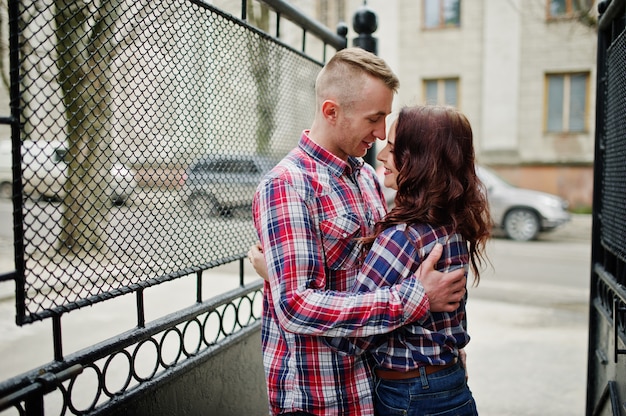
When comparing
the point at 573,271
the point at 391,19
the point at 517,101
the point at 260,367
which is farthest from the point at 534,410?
Answer: the point at 391,19

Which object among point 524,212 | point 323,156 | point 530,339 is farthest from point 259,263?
point 524,212

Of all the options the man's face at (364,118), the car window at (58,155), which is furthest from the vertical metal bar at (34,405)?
the man's face at (364,118)

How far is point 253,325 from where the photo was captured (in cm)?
291

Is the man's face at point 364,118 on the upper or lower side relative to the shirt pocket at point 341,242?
upper

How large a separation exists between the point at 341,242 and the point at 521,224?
11.6 meters

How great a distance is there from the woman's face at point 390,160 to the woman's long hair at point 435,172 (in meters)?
0.03

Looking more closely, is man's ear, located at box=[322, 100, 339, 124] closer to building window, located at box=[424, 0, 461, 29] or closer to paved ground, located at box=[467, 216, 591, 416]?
paved ground, located at box=[467, 216, 591, 416]

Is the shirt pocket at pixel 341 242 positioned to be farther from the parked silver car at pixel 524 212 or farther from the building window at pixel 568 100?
the building window at pixel 568 100

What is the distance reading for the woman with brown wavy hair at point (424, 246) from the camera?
175 cm

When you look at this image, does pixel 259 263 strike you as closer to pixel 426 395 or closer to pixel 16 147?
pixel 426 395

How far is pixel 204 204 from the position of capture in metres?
2.40

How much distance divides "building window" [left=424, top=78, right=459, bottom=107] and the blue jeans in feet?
58.5

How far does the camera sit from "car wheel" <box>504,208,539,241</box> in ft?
40.7

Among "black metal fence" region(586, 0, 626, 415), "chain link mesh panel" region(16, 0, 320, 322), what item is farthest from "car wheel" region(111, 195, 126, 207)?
"black metal fence" region(586, 0, 626, 415)
